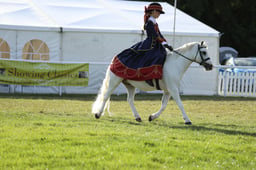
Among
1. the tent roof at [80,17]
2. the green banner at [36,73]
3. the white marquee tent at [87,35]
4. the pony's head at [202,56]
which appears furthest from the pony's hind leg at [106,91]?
the tent roof at [80,17]

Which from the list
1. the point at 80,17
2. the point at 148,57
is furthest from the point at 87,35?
the point at 148,57

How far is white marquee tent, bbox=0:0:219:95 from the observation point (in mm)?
18312

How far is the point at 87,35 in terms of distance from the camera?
18953mm

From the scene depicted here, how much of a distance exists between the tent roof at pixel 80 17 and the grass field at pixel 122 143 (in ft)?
30.0

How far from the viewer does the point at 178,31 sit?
64.1 ft

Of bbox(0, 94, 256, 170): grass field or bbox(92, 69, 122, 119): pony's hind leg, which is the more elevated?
bbox(92, 69, 122, 119): pony's hind leg

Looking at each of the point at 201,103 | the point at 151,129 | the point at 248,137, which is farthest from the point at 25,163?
the point at 201,103

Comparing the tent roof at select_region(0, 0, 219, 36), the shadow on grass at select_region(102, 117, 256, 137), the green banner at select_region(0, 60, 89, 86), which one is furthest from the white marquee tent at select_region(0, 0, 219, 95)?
the shadow on grass at select_region(102, 117, 256, 137)

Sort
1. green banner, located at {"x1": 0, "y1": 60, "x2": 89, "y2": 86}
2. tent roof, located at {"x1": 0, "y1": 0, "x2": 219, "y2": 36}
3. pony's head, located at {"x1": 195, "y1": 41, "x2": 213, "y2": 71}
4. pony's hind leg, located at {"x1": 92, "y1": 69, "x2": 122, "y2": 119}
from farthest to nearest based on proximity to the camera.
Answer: tent roof, located at {"x1": 0, "y1": 0, "x2": 219, "y2": 36} → green banner, located at {"x1": 0, "y1": 60, "x2": 89, "y2": 86} → pony's hind leg, located at {"x1": 92, "y1": 69, "x2": 122, "y2": 119} → pony's head, located at {"x1": 195, "y1": 41, "x2": 213, "y2": 71}

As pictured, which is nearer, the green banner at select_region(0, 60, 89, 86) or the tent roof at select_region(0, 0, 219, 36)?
the green banner at select_region(0, 60, 89, 86)

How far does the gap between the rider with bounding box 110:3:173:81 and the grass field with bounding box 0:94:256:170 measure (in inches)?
41.1

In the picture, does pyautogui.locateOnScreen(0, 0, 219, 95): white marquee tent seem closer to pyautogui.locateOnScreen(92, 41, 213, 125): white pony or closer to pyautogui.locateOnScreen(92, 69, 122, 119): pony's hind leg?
pyautogui.locateOnScreen(92, 69, 122, 119): pony's hind leg

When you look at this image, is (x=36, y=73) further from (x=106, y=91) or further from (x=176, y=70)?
(x=176, y=70)

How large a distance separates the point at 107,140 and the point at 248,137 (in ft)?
8.72
